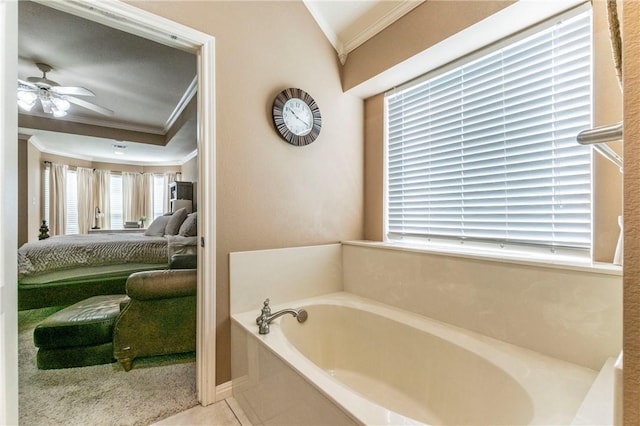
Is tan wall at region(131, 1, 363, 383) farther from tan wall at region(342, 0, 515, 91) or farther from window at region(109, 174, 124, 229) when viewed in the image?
window at region(109, 174, 124, 229)

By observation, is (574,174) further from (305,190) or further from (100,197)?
(100,197)

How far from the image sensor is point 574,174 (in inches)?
54.2

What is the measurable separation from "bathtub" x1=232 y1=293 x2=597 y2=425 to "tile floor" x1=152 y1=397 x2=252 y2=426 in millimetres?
62

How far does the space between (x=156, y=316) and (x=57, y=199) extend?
5.89 meters

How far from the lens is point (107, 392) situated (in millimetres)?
1716

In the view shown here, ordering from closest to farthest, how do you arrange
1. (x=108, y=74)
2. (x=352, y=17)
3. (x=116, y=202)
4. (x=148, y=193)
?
(x=352, y=17) < (x=108, y=74) < (x=116, y=202) < (x=148, y=193)

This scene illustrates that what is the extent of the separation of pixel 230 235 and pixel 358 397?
3.75 feet

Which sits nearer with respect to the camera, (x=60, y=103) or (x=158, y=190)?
(x=60, y=103)

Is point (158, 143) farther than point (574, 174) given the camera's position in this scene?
Yes

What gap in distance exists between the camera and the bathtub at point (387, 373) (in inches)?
40.1

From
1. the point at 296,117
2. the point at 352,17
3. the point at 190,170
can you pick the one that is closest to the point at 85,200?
the point at 190,170

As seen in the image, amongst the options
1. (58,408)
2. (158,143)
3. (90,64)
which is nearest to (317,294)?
(58,408)

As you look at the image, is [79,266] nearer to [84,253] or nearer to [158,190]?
[84,253]

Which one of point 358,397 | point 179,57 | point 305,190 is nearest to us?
point 358,397
